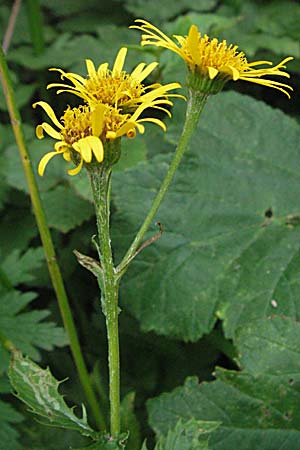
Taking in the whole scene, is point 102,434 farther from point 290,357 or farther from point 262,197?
point 262,197

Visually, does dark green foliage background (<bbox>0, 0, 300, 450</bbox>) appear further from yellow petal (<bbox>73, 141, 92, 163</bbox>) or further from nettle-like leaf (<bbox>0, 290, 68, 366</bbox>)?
yellow petal (<bbox>73, 141, 92, 163</bbox>)

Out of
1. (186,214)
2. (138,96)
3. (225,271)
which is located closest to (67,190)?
(186,214)

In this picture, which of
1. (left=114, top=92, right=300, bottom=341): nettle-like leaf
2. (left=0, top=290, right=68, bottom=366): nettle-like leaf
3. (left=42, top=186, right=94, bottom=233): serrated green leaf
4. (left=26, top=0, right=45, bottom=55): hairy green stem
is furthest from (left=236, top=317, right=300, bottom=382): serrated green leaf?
(left=26, top=0, right=45, bottom=55): hairy green stem

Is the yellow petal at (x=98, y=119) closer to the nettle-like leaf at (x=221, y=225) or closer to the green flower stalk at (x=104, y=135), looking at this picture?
the green flower stalk at (x=104, y=135)

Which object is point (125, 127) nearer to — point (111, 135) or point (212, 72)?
point (111, 135)

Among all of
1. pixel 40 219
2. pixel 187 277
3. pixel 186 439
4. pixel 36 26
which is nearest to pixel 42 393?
pixel 186 439

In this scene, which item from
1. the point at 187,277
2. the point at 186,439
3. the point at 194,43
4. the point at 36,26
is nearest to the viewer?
the point at 194,43
